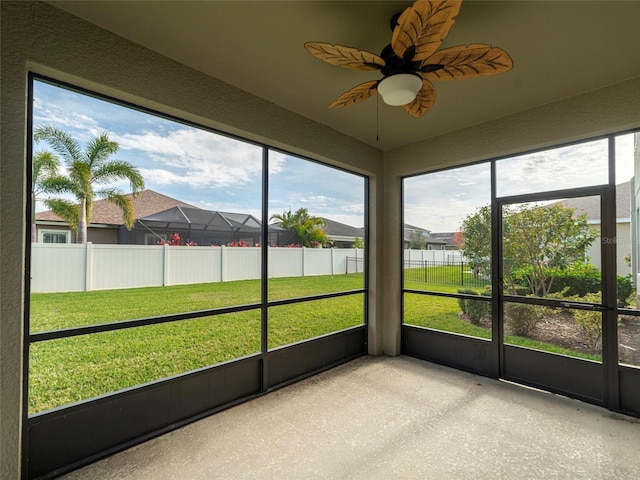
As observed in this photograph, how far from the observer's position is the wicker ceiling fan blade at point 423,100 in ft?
6.63

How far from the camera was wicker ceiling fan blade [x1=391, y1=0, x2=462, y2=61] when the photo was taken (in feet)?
4.44

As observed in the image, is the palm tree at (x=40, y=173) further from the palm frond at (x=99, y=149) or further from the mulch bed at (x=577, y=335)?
the mulch bed at (x=577, y=335)

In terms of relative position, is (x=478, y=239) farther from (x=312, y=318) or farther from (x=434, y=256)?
(x=312, y=318)

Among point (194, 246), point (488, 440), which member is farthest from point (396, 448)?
point (194, 246)

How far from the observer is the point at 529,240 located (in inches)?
130

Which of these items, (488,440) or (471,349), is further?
(471,349)

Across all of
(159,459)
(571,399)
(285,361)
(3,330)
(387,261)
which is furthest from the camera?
(387,261)

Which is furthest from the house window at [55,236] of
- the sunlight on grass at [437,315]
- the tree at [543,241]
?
the tree at [543,241]

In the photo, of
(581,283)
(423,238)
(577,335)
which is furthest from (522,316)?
(423,238)

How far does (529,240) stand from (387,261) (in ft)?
5.45

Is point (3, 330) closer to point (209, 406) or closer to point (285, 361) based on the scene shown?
point (209, 406)

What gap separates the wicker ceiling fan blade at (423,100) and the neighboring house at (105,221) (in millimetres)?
1933

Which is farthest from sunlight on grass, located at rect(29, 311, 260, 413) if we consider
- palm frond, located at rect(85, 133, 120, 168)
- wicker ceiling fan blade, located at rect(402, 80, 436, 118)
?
wicker ceiling fan blade, located at rect(402, 80, 436, 118)

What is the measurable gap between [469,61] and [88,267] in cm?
275
